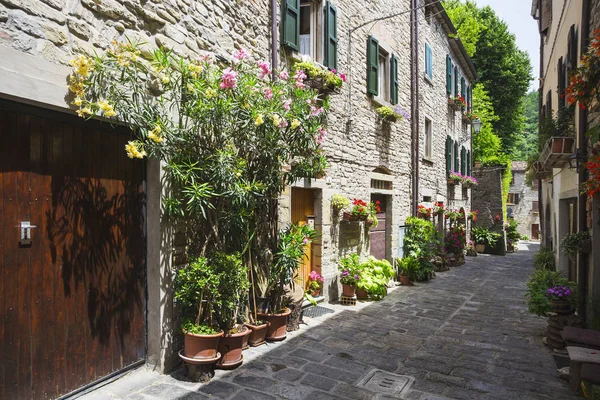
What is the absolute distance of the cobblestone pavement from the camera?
3.74 meters

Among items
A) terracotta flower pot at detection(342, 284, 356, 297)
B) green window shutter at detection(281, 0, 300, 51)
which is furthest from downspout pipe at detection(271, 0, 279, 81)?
terracotta flower pot at detection(342, 284, 356, 297)

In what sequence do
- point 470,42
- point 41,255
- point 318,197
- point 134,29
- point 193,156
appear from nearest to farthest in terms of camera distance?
point 41,255 < point 134,29 < point 193,156 < point 318,197 < point 470,42

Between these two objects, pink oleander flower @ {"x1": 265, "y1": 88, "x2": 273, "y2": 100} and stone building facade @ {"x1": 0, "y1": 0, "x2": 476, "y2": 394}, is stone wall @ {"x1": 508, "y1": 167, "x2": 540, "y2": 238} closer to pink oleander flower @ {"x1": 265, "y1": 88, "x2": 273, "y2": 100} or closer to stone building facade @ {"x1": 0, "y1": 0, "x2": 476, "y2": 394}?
stone building facade @ {"x1": 0, "y1": 0, "x2": 476, "y2": 394}

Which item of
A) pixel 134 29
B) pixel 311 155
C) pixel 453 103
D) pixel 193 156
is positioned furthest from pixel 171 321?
pixel 453 103

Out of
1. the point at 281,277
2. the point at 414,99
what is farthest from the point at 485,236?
the point at 281,277

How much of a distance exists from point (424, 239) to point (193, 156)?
7.60m

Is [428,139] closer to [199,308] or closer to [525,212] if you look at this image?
[199,308]

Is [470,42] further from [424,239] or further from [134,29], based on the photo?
[134,29]

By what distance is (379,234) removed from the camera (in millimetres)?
9352

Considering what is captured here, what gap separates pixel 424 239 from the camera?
399 inches

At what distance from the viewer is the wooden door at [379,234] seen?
29.7 ft

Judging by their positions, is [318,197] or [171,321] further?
[318,197]

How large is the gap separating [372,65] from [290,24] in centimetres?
292

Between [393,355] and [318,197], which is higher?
[318,197]
